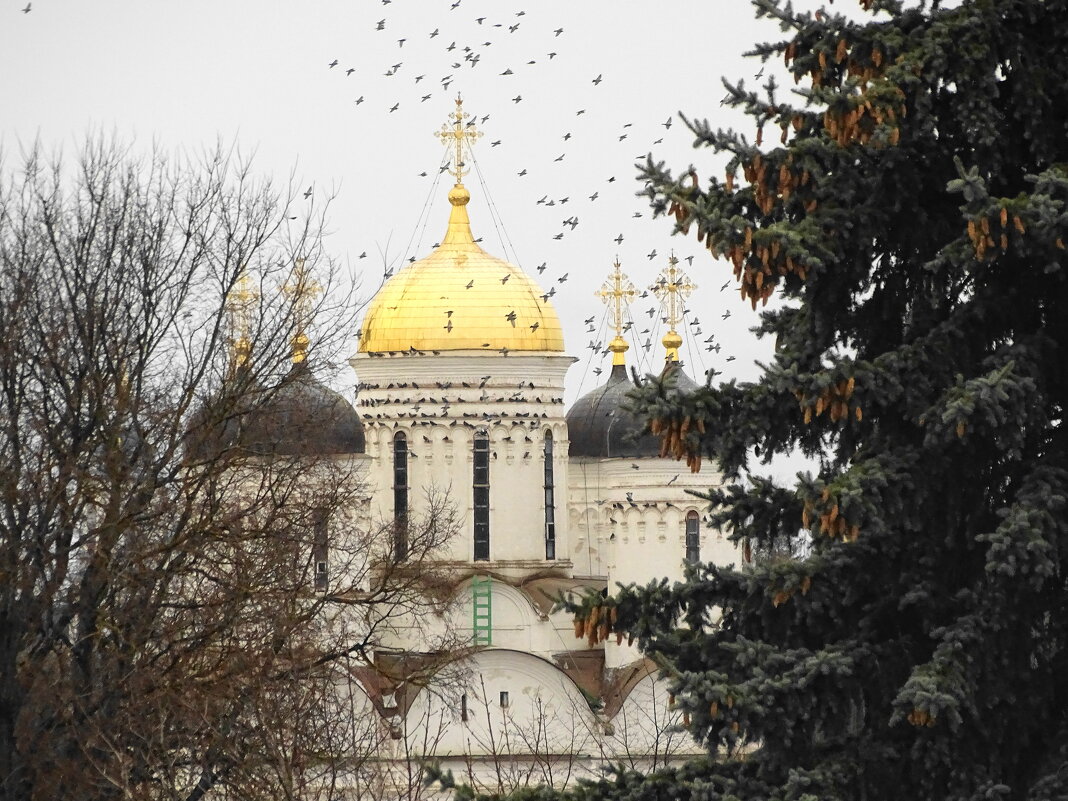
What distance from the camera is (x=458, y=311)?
152 feet

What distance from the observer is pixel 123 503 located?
19.1 metres

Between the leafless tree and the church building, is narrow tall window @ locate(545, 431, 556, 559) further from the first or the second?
the leafless tree

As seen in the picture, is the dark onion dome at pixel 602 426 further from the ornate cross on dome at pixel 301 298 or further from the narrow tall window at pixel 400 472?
the ornate cross on dome at pixel 301 298

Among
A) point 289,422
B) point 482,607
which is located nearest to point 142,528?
point 289,422

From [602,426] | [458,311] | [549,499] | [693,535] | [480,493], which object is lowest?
[693,535]

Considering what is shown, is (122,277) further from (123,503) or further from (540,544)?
(540,544)

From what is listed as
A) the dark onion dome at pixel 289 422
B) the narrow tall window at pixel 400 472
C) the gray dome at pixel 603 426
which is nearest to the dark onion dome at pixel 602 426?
the gray dome at pixel 603 426

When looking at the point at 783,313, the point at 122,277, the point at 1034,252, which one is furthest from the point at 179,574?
the point at 1034,252

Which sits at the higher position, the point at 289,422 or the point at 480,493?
the point at 289,422

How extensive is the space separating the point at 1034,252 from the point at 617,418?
120 feet

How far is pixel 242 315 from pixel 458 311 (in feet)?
78.7

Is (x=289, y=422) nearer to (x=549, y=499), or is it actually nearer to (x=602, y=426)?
(x=549, y=499)

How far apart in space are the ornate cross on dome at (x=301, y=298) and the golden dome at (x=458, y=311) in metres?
23.8

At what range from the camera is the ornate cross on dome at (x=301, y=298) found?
21.0 meters
